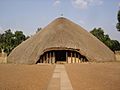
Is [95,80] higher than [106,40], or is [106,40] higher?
[106,40]

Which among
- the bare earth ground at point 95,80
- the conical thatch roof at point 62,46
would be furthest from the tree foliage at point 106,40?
the bare earth ground at point 95,80

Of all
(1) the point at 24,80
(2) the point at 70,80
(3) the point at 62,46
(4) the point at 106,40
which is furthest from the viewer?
(4) the point at 106,40

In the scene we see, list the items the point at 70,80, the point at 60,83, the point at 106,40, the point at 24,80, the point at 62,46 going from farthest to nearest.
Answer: the point at 106,40
the point at 62,46
the point at 24,80
the point at 70,80
the point at 60,83

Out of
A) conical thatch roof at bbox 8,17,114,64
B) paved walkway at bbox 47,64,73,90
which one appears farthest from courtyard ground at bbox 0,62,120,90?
conical thatch roof at bbox 8,17,114,64

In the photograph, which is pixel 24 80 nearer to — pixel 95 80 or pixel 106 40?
pixel 95 80

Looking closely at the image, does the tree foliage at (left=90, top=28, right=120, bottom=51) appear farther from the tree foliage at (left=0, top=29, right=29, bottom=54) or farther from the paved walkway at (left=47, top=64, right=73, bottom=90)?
the paved walkway at (left=47, top=64, right=73, bottom=90)

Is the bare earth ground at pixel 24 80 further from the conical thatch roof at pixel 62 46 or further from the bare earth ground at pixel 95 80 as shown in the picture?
the conical thatch roof at pixel 62 46

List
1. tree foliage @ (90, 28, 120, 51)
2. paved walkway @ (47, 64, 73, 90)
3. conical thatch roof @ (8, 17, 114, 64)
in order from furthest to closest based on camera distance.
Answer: tree foliage @ (90, 28, 120, 51), conical thatch roof @ (8, 17, 114, 64), paved walkway @ (47, 64, 73, 90)

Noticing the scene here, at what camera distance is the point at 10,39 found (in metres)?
63.0

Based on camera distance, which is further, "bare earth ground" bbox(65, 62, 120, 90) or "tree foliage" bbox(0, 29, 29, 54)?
"tree foliage" bbox(0, 29, 29, 54)

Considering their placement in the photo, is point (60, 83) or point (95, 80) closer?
point (60, 83)

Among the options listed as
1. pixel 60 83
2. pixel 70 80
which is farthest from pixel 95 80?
pixel 60 83

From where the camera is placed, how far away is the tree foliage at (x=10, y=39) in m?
60.1

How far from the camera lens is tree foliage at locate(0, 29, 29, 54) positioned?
60134 millimetres
